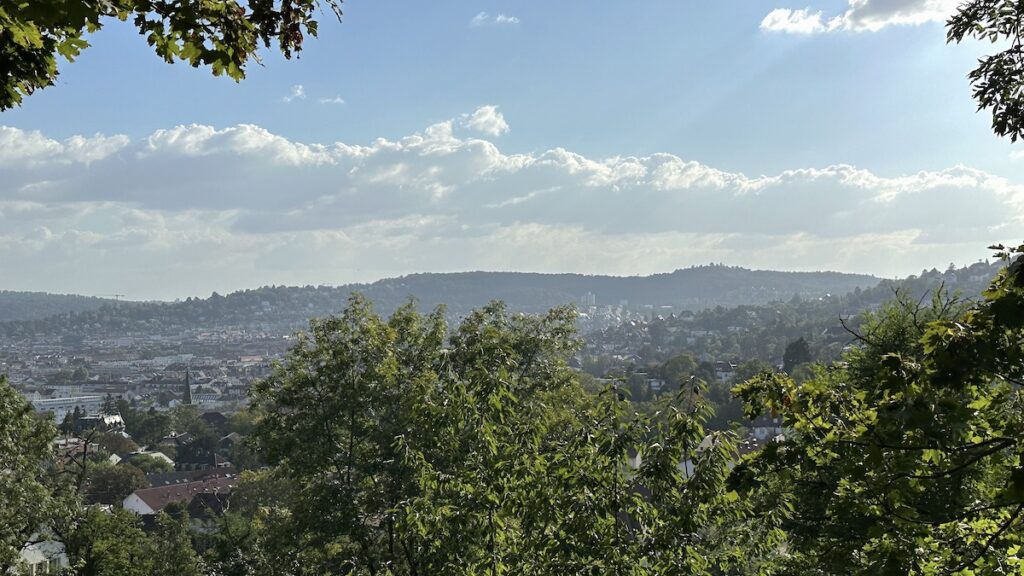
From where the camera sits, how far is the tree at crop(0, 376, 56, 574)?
14.9 metres

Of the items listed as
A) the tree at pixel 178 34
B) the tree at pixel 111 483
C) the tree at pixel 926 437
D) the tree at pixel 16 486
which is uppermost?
the tree at pixel 178 34

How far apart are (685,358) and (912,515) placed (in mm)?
112165

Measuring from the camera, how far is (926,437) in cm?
346

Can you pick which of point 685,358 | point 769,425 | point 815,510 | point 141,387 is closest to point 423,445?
point 815,510

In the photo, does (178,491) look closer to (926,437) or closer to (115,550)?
(115,550)

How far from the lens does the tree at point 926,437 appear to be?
3.29m

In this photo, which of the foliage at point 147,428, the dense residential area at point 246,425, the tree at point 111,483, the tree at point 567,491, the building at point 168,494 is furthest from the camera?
the foliage at point 147,428

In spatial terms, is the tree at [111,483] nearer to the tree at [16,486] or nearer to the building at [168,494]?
the building at [168,494]

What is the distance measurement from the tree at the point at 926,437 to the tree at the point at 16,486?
1497 cm

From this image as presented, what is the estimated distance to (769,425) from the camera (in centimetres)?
8819

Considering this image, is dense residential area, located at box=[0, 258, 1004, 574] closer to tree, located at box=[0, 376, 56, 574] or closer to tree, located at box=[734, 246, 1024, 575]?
tree, located at box=[734, 246, 1024, 575]

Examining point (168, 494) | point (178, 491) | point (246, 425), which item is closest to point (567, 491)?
point (168, 494)

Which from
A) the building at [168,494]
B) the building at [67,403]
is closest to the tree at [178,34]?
the building at [168,494]

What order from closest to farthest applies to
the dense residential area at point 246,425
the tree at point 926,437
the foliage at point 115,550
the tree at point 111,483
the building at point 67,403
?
the tree at point 926,437 → the dense residential area at point 246,425 → the foliage at point 115,550 → the tree at point 111,483 → the building at point 67,403
